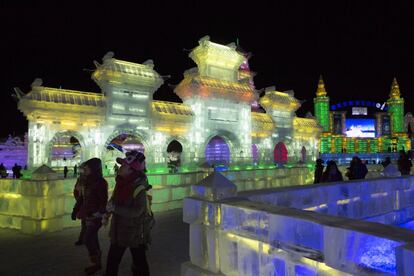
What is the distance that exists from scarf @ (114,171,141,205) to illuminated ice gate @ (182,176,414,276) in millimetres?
660

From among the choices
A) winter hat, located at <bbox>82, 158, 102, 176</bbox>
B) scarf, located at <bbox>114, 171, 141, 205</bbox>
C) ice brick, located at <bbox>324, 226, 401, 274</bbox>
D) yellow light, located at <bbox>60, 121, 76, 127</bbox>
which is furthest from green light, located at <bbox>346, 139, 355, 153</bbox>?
ice brick, located at <bbox>324, 226, 401, 274</bbox>

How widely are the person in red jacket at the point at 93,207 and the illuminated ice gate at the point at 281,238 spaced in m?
1.69

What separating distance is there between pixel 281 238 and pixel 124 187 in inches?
75.0

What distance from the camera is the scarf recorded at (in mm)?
3686

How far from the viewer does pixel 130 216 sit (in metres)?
3.64

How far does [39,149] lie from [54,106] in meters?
2.01

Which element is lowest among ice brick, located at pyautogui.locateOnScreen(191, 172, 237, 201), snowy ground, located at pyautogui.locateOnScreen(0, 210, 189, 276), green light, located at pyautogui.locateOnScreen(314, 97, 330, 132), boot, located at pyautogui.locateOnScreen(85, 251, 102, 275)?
snowy ground, located at pyautogui.locateOnScreen(0, 210, 189, 276)

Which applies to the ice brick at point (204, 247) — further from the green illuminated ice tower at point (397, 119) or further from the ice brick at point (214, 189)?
the green illuminated ice tower at point (397, 119)

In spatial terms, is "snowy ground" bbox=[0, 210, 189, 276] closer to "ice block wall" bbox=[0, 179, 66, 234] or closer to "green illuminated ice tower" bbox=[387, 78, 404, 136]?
"ice block wall" bbox=[0, 179, 66, 234]

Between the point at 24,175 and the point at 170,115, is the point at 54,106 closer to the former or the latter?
the point at 24,175

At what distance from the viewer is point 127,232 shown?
363 cm

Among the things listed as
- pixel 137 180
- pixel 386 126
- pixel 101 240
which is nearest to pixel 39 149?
pixel 101 240

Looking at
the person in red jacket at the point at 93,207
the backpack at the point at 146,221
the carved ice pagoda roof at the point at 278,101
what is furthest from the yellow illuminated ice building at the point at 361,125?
the backpack at the point at 146,221

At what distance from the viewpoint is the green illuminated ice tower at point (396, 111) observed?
44.6 metres
